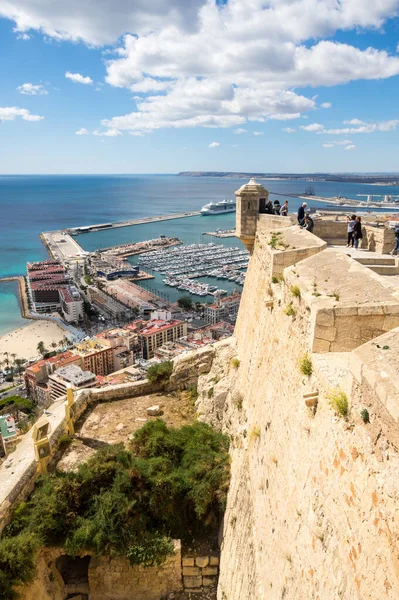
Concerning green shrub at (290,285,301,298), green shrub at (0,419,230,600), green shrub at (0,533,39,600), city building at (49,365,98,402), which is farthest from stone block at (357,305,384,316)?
city building at (49,365,98,402)

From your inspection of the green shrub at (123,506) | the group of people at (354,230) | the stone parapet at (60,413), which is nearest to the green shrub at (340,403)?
the green shrub at (123,506)

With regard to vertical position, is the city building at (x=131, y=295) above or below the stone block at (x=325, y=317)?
below

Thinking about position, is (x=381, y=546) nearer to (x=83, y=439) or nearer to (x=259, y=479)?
(x=259, y=479)

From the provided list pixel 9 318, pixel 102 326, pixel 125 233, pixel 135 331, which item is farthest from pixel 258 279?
pixel 125 233

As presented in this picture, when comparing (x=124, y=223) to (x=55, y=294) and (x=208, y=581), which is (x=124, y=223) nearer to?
(x=55, y=294)

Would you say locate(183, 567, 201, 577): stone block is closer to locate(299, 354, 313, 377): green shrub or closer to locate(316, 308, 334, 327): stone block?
locate(299, 354, 313, 377): green shrub

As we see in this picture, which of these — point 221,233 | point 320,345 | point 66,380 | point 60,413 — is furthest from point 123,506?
point 221,233

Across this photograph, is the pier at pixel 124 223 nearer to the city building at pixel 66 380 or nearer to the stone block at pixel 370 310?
the city building at pixel 66 380
